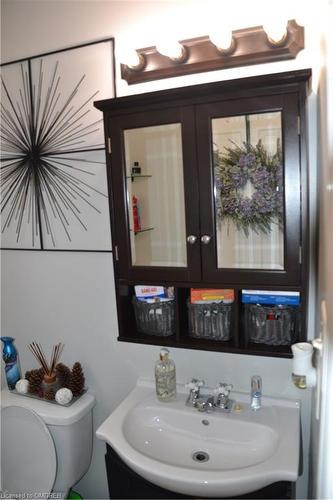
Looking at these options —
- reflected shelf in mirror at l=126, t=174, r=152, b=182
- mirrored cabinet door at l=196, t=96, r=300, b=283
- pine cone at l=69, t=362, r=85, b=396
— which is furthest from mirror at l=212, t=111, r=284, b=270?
pine cone at l=69, t=362, r=85, b=396

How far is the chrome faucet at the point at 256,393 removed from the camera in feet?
4.14

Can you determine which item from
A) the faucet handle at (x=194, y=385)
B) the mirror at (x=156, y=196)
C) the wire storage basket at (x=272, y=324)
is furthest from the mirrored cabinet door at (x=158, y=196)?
the faucet handle at (x=194, y=385)

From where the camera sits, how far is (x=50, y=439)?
1.44 meters

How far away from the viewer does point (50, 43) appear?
1.51m

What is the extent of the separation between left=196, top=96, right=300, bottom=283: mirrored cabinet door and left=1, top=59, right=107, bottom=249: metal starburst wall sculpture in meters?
0.52

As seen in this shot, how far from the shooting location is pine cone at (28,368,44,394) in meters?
1.58

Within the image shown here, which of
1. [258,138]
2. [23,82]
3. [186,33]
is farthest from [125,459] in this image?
[23,82]

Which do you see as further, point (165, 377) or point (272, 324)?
point (165, 377)

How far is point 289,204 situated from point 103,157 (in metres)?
0.77

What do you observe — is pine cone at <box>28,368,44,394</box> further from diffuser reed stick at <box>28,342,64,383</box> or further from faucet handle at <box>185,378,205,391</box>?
faucet handle at <box>185,378,205,391</box>

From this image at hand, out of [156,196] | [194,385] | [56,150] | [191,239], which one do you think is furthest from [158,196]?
[194,385]

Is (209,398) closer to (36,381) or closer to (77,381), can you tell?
(77,381)

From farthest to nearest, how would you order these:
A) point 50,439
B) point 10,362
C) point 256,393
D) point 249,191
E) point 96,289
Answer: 1. point 10,362
2. point 96,289
3. point 50,439
4. point 256,393
5. point 249,191

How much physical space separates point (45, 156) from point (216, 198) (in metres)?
0.84
